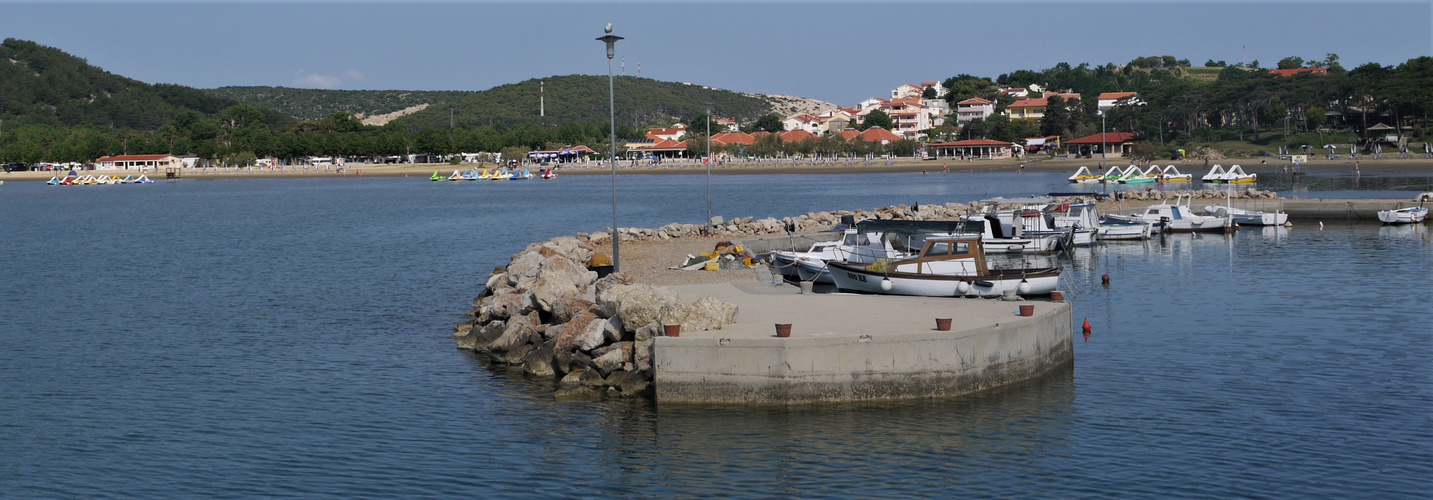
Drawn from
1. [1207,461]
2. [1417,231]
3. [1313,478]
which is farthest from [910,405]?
[1417,231]

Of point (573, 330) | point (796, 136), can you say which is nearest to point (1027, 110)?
point (796, 136)

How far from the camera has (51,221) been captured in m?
75.1

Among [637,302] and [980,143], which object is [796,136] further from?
[637,302]

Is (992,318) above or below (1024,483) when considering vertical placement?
above

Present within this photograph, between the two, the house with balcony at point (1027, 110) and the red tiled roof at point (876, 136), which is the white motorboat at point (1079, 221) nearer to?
the red tiled roof at point (876, 136)

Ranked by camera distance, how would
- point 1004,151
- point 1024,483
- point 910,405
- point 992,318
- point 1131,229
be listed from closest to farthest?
point 1024,483 < point 910,405 < point 992,318 < point 1131,229 < point 1004,151

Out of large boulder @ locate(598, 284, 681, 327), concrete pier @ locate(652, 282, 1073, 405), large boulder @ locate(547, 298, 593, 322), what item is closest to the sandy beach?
large boulder @ locate(547, 298, 593, 322)

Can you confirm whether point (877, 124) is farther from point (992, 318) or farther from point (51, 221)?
point (992, 318)

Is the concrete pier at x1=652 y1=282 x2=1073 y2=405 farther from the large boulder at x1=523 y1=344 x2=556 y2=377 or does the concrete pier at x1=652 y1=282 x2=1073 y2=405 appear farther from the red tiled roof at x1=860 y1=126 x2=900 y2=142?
the red tiled roof at x1=860 y1=126 x2=900 y2=142

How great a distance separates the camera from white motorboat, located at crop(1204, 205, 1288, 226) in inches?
1957

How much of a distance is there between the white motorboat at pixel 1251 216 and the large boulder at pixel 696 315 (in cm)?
3693

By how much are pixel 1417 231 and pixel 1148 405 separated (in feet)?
119

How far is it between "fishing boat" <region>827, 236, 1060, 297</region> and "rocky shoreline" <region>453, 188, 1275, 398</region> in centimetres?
557

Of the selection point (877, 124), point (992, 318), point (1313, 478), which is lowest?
point (1313, 478)
